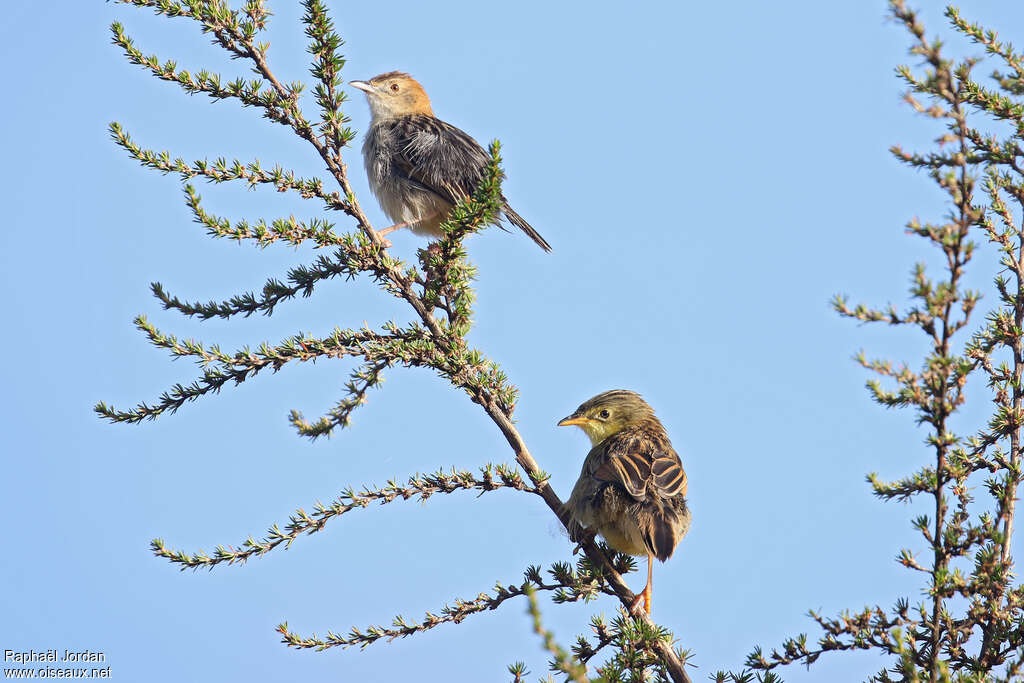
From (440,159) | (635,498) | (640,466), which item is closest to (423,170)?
(440,159)

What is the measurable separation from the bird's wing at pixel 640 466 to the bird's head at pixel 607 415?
49 cm

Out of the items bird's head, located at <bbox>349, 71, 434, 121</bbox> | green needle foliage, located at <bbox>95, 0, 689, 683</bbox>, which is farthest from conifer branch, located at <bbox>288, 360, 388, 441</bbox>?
bird's head, located at <bbox>349, 71, 434, 121</bbox>

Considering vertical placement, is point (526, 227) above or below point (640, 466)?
above

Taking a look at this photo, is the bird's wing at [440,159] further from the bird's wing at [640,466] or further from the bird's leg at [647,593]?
the bird's leg at [647,593]

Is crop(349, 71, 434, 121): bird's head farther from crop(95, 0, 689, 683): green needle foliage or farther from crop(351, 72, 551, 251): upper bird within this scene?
crop(95, 0, 689, 683): green needle foliage

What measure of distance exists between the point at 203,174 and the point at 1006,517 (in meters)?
4.08

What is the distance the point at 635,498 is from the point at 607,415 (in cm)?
156

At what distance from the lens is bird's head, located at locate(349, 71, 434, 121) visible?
9.67 meters

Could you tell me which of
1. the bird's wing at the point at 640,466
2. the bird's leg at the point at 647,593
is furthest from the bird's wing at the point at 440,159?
the bird's leg at the point at 647,593

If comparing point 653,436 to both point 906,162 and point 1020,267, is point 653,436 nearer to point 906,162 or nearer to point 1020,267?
point 1020,267

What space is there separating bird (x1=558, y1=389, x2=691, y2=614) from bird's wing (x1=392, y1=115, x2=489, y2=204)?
8.94 feet

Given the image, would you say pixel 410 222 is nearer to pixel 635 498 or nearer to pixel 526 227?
pixel 526 227

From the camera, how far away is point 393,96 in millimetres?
9797

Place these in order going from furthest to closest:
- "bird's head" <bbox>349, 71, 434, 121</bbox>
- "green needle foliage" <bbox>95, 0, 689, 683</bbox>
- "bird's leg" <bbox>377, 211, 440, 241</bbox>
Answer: "bird's head" <bbox>349, 71, 434, 121</bbox>
"bird's leg" <bbox>377, 211, 440, 241</bbox>
"green needle foliage" <bbox>95, 0, 689, 683</bbox>
